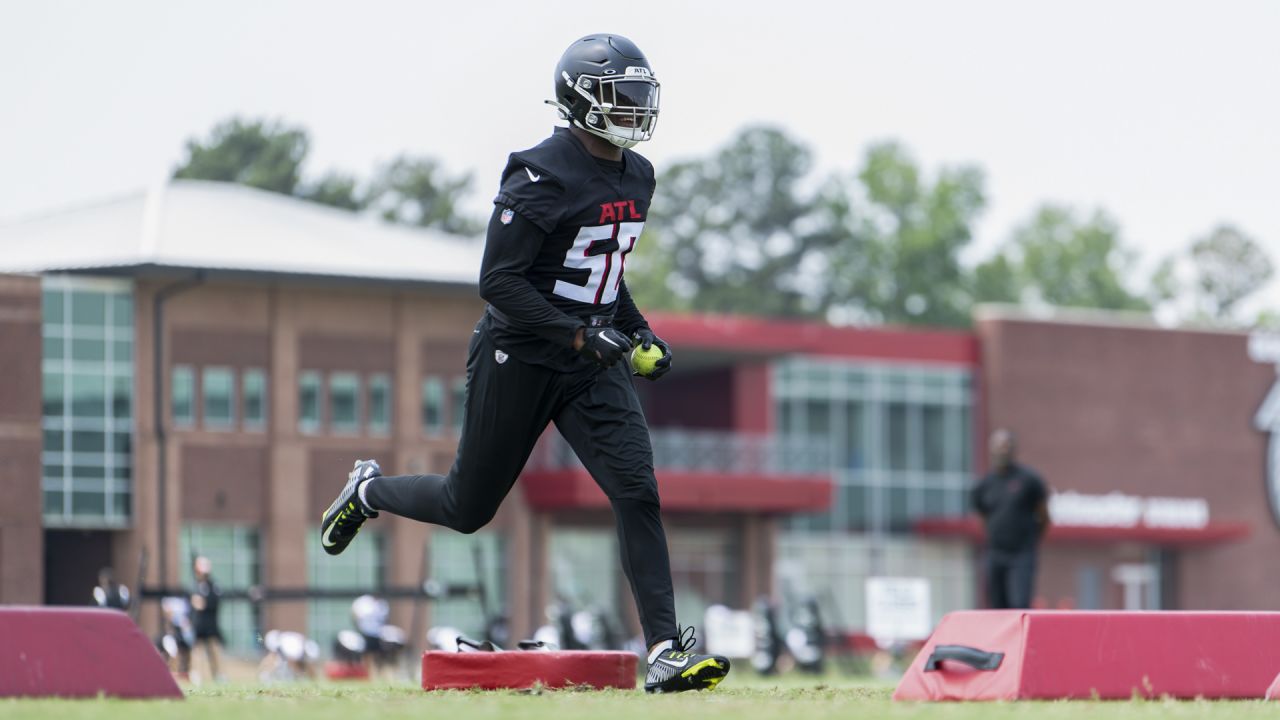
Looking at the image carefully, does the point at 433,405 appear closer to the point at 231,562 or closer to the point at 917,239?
the point at 231,562

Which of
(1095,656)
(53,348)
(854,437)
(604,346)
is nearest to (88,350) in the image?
(53,348)

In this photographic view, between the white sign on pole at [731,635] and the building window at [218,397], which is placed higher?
the building window at [218,397]

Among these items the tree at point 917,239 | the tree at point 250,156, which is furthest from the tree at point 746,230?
the tree at point 250,156

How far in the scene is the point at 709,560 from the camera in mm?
55406

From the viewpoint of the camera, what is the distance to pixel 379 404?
159ft

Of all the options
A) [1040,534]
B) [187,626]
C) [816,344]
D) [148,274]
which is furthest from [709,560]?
[1040,534]

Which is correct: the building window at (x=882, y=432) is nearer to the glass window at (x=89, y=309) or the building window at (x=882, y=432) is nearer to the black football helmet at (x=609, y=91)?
the glass window at (x=89, y=309)

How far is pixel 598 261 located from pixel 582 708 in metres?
2.13

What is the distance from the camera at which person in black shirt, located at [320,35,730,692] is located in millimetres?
8219

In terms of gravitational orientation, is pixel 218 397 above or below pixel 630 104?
below

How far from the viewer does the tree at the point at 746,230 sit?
95.3m

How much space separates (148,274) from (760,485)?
16.7 m

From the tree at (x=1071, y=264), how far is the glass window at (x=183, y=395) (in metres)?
56.9

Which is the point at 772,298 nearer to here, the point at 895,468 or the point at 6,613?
the point at 895,468
